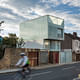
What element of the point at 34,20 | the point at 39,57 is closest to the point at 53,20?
the point at 34,20

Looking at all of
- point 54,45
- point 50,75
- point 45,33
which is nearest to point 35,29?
point 45,33

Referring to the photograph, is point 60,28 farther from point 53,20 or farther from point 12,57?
point 12,57

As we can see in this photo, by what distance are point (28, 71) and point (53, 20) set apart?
24329 mm

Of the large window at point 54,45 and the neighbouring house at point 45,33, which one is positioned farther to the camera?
the large window at point 54,45

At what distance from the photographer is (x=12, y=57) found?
19.1m

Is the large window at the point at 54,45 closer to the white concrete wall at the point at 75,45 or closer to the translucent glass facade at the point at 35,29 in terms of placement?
the translucent glass facade at the point at 35,29

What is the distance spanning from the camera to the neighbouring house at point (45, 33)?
30.4 m

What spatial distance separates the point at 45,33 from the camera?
99.9ft

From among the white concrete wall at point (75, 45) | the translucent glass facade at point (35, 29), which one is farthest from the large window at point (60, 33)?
A: the white concrete wall at point (75, 45)

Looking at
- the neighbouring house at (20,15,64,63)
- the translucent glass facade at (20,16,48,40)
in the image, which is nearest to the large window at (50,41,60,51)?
the neighbouring house at (20,15,64,63)

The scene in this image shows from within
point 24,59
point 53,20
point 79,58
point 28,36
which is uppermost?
point 53,20

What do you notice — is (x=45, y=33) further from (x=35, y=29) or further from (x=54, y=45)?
(x=54, y=45)

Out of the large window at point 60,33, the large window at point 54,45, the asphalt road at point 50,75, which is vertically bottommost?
the asphalt road at point 50,75

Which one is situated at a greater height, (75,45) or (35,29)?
(35,29)
